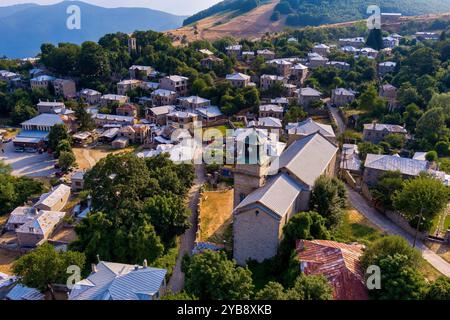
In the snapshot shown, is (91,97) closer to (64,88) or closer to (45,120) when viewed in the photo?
(64,88)

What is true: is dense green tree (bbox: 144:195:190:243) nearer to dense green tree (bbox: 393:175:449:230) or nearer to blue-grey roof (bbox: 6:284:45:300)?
blue-grey roof (bbox: 6:284:45:300)

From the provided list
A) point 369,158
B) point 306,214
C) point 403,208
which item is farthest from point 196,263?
point 369,158

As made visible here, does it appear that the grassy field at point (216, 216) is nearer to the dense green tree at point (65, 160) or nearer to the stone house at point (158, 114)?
the dense green tree at point (65, 160)

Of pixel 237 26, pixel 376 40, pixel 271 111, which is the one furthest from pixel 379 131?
pixel 237 26

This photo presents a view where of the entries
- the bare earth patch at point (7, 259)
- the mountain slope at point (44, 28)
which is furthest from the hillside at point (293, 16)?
the bare earth patch at point (7, 259)
